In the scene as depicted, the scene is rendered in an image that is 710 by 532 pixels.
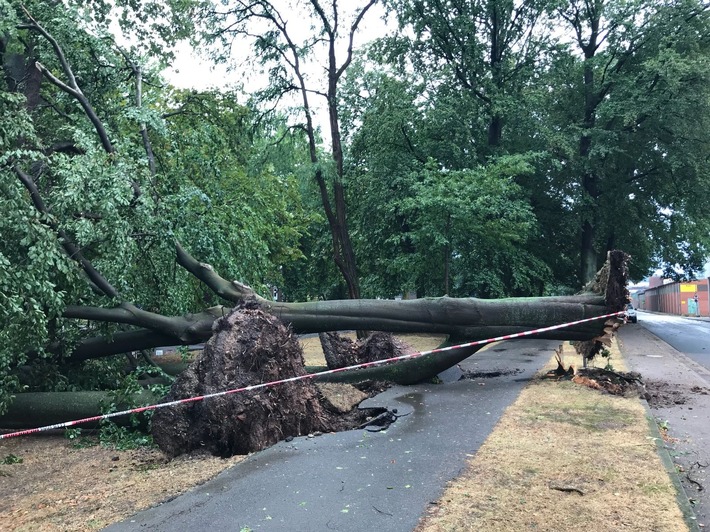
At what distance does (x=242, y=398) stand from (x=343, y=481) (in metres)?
1.53

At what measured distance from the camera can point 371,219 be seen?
61.0 ft

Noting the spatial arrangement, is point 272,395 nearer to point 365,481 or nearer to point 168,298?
point 365,481

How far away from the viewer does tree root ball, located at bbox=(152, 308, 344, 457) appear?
5312 mm

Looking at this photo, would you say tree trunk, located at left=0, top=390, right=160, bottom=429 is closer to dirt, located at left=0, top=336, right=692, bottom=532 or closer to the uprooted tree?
the uprooted tree

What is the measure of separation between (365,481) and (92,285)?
496cm

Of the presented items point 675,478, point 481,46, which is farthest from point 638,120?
point 675,478

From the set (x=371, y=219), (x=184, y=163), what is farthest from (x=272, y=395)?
(x=371, y=219)

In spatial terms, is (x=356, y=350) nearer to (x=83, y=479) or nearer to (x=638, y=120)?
(x=83, y=479)

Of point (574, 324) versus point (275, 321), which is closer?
point (275, 321)

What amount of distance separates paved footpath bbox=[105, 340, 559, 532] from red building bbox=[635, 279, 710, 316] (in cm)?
3444

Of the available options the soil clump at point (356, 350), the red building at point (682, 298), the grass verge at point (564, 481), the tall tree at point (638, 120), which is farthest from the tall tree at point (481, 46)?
the red building at point (682, 298)

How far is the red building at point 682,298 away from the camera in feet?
141

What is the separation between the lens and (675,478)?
13.3 ft

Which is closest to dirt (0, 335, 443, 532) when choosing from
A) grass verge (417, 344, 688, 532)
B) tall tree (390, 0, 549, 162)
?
grass verge (417, 344, 688, 532)
